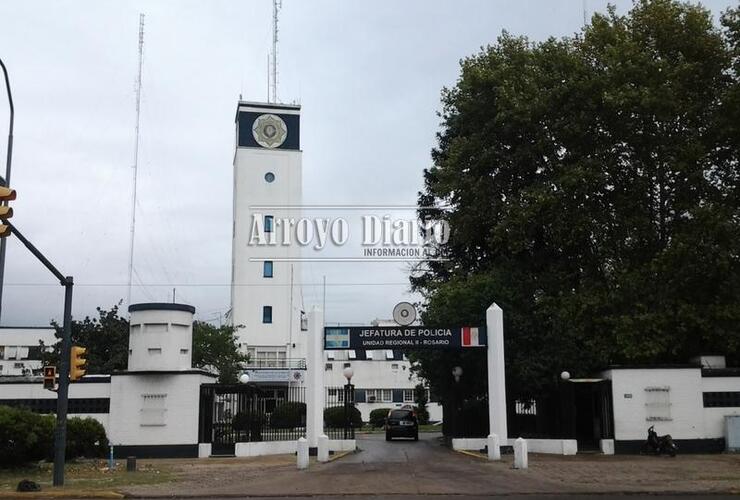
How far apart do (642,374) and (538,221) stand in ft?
28.5

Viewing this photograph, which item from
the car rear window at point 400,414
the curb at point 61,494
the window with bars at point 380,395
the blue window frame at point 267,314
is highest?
the blue window frame at point 267,314

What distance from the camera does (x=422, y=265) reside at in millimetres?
44094

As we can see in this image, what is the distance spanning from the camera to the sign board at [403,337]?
26.9 m

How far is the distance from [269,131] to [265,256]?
1145 cm

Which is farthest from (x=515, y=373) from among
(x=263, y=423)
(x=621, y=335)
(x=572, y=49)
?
(x=572, y=49)

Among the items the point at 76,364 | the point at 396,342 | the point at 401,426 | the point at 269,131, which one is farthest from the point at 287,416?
the point at 269,131

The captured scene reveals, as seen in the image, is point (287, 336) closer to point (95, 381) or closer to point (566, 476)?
point (95, 381)

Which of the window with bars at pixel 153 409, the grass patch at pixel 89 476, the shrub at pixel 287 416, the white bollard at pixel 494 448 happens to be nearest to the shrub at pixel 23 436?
the grass patch at pixel 89 476

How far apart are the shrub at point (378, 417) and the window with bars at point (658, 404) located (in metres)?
37.2

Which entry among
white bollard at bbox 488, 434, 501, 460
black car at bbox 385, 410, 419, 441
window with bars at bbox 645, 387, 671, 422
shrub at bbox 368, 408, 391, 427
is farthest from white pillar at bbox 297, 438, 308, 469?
shrub at bbox 368, 408, 391, 427

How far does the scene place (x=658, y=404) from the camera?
2680 cm

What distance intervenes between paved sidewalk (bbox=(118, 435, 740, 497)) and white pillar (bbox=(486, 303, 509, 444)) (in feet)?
3.61

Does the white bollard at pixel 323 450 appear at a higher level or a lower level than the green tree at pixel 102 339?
lower

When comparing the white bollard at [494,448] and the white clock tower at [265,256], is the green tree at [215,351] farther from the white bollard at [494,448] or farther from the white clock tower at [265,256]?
the white bollard at [494,448]
